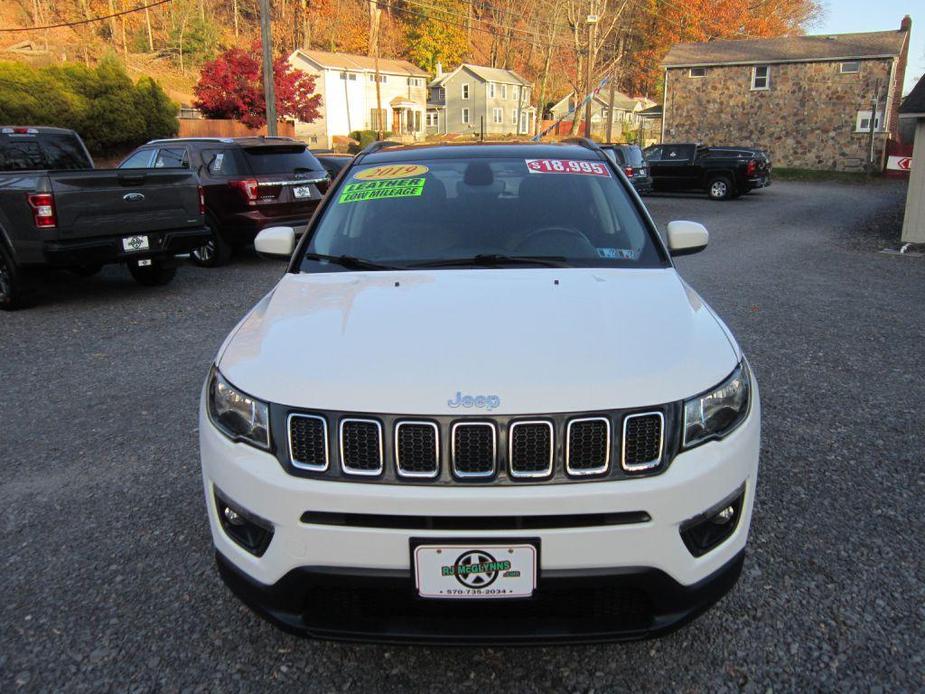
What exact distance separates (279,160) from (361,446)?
9.52m

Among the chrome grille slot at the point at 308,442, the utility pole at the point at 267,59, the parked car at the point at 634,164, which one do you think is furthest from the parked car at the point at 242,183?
the parked car at the point at 634,164

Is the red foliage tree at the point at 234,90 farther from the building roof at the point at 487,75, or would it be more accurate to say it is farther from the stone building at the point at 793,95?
the building roof at the point at 487,75

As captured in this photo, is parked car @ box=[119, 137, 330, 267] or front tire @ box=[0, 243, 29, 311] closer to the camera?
front tire @ box=[0, 243, 29, 311]

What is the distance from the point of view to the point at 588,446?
202 cm

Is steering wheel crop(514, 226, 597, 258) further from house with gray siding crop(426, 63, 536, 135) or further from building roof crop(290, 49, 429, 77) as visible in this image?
house with gray siding crop(426, 63, 536, 135)

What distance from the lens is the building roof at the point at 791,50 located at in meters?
37.1

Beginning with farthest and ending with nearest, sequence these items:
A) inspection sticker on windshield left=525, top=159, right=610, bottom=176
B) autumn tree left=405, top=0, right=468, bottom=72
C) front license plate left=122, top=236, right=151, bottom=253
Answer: autumn tree left=405, top=0, right=468, bottom=72
front license plate left=122, top=236, right=151, bottom=253
inspection sticker on windshield left=525, top=159, right=610, bottom=176

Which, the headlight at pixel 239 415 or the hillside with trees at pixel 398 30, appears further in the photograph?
the hillside with trees at pixel 398 30

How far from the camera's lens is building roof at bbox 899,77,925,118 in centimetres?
1236

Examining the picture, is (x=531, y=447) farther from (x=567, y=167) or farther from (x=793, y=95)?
(x=793, y=95)

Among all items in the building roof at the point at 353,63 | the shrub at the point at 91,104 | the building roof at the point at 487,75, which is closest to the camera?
the shrub at the point at 91,104

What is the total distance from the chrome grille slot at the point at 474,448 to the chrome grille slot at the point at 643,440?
→ 0.37 metres

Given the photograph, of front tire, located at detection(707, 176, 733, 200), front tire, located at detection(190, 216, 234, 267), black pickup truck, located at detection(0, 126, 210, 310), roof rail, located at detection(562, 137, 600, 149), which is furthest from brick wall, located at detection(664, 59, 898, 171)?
roof rail, located at detection(562, 137, 600, 149)

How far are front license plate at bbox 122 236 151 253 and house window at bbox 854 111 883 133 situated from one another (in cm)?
3824
